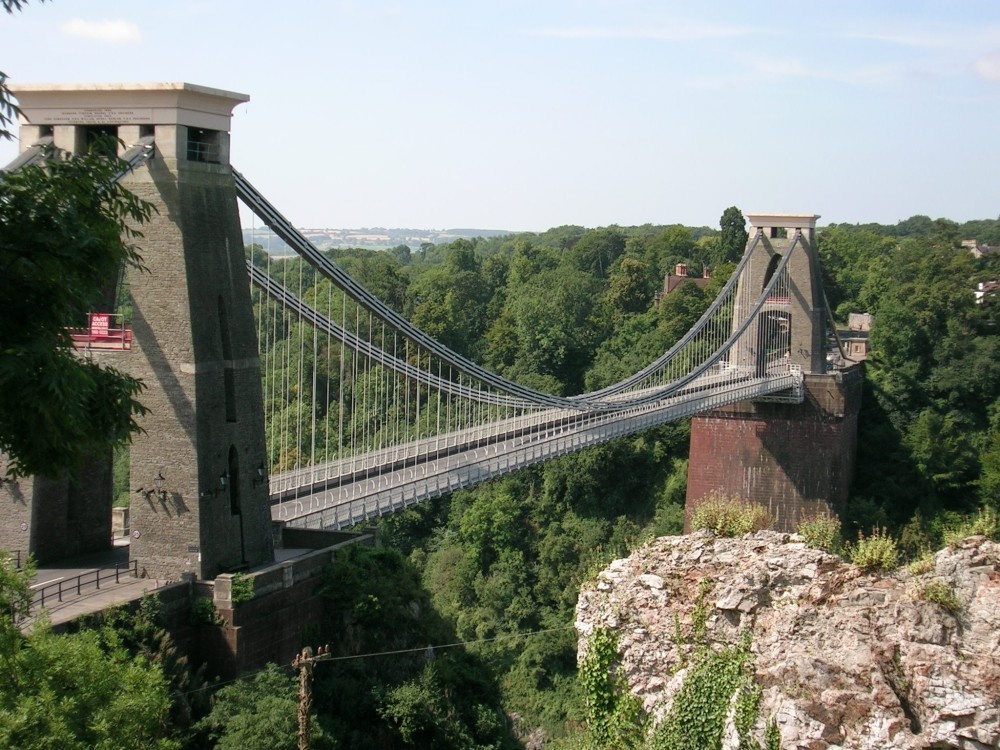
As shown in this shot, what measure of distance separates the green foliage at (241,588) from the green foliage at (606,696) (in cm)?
337

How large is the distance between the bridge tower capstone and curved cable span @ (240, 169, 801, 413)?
2.78ft

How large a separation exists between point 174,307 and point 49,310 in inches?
267

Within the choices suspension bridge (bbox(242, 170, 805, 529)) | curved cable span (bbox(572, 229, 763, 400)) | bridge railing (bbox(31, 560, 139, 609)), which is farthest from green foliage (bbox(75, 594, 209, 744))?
curved cable span (bbox(572, 229, 763, 400))

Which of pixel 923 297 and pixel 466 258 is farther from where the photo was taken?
pixel 466 258

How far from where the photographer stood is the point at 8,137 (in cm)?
474

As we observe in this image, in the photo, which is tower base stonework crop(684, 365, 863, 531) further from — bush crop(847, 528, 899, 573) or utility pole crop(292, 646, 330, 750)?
utility pole crop(292, 646, 330, 750)

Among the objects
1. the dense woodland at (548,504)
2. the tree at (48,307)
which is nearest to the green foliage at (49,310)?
the tree at (48,307)

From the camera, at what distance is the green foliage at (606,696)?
9602mm

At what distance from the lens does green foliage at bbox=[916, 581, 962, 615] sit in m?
8.80

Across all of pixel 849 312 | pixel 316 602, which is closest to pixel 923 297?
pixel 849 312

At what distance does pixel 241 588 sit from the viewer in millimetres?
11461

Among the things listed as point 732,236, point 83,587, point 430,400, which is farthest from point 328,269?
point 732,236

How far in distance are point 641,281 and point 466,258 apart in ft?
51.8

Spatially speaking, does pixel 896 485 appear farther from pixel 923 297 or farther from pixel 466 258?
pixel 466 258
